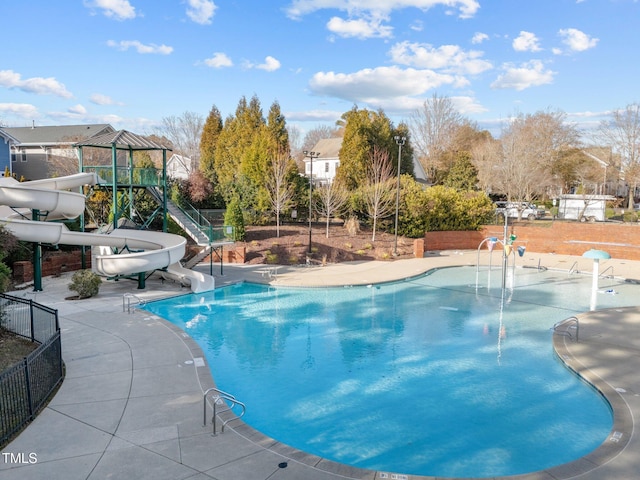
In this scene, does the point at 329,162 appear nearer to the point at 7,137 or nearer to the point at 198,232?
the point at 7,137

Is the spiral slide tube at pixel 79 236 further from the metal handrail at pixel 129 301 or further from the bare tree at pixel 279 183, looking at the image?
the bare tree at pixel 279 183

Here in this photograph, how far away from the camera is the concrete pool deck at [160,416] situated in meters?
6.89

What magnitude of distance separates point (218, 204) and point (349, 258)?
12.1 m

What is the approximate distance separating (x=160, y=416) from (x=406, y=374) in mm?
6036

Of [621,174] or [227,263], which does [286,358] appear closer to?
[227,263]

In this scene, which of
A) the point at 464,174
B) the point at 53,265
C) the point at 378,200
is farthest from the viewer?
the point at 464,174

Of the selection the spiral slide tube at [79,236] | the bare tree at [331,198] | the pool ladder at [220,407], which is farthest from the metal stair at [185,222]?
the pool ladder at [220,407]

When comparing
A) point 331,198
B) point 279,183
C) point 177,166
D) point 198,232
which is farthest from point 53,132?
point 331,198

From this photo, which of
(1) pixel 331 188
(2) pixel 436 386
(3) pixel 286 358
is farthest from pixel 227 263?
(2) pixel 436 386

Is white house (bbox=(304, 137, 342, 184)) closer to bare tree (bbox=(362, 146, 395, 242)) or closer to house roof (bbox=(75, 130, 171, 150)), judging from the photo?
bare tree (bbox=(362, 146, 395, 242))

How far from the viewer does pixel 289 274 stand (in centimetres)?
2325

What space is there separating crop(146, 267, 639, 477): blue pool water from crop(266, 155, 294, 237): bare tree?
1104cm

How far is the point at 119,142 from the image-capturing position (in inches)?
790

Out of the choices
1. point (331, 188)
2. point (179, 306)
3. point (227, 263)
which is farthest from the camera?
point (331, 188)
